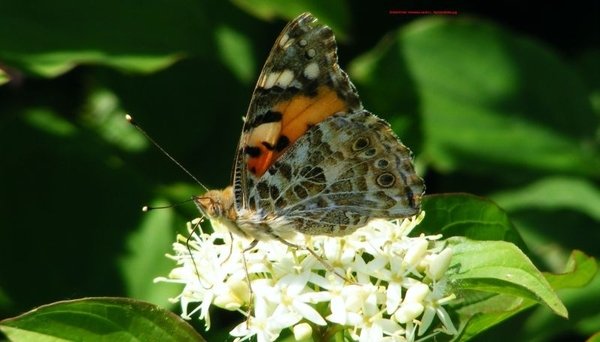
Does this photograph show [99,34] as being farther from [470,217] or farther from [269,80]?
[470,217]

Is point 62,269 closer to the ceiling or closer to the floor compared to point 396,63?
closer to the floor

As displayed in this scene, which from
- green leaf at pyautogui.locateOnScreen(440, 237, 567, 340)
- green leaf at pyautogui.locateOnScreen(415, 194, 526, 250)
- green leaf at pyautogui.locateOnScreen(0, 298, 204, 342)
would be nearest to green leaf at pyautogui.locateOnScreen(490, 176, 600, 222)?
green leaf at pyautogui.locateOnScreen(415, 194, 526, 250)

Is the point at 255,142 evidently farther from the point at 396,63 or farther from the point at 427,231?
the point at 396,63

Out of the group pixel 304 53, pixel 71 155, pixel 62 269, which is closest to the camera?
pixel 304 53

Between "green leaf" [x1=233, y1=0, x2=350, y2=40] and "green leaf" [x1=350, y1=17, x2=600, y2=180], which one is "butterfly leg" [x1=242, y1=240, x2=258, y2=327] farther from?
"green leaf" [x1=350, y1=17, x2=600, y2=180]

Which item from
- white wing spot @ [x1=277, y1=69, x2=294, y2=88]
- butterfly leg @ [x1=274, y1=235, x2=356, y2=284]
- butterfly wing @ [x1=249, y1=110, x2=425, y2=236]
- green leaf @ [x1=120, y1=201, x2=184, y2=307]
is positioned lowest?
green leaf @ [x1=120, y1=201, x2=184, y2=307]

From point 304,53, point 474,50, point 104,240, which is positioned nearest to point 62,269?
point 104,240

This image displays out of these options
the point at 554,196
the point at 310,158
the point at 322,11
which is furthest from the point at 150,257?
the point at 554,196
